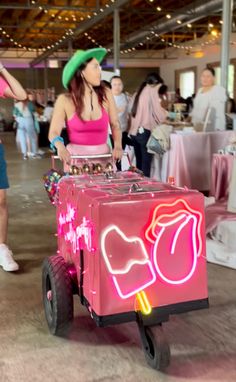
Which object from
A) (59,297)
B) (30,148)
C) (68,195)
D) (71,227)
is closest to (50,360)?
(59,297)

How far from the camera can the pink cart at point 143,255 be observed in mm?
1861

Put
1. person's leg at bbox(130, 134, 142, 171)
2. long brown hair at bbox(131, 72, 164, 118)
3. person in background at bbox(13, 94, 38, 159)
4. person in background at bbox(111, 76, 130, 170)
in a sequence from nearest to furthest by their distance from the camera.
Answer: long brown hair at bbox(131, 72, 164, 118)
person's leg at bbox(130, 134, 142, 171)
person in background at bbox(111, 76, 130, 170)
person in background at bbox(13, 94, 38, 159)

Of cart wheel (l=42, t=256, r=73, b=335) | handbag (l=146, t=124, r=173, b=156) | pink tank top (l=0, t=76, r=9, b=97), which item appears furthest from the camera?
handbag (l=146, t=124, r=173, b=156)

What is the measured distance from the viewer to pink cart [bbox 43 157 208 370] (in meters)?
1.86

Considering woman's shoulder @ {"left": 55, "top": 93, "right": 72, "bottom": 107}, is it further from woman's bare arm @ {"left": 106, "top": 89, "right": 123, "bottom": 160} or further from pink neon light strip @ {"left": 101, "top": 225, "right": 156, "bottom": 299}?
pink neon light strip @ {"left": 101, "top": 225, "right": 156, "bottom": 299}

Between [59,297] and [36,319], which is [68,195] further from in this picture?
[36,319]

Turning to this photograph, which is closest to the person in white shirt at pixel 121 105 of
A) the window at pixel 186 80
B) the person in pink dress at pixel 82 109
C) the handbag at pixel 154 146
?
the handbag at pixel 154 146

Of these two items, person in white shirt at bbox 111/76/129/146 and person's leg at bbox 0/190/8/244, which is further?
person in white shirt at bbox 111/76/129/146

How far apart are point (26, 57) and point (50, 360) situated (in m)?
21.9

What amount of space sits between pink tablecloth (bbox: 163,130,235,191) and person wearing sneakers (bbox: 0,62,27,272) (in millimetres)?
2344

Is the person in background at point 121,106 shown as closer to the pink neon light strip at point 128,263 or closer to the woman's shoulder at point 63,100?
the woman's shoulder at point 63,100

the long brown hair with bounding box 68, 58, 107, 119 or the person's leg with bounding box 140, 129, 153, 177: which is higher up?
the long brown hair with bounding box 68, 58, 107, 119

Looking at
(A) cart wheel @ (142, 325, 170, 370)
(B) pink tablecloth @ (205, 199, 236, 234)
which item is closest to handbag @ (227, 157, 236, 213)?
(B) pink tablecloth @ (205, 199, 236, 234)

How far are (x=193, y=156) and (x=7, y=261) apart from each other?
2.64 m
